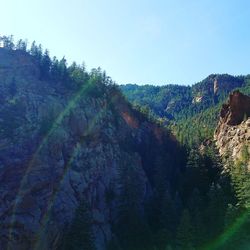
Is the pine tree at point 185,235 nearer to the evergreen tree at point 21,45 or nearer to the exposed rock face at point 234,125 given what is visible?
the exposed rock face at point 234,125

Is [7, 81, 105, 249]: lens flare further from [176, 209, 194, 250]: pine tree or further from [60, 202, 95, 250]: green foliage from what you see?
[176, 209, 194, 250]: pine tree

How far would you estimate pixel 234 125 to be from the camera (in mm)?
106125

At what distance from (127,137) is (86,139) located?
18.4 meters

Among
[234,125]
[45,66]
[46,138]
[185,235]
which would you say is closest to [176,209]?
[185,235]

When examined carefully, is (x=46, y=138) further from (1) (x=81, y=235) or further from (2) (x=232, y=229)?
(2) (x=232, y=229)

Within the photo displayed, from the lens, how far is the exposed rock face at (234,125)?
95.9m

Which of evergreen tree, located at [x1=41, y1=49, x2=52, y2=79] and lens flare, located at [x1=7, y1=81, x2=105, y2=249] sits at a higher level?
evergreen tree, located at [x1=41, y1=49, x2=52, y2=79]

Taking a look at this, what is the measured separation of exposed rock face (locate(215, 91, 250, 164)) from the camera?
3775 inches

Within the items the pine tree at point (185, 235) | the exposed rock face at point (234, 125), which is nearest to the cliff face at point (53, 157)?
the pine tree at point (185, 235)

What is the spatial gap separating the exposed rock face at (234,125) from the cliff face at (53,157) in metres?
14.7

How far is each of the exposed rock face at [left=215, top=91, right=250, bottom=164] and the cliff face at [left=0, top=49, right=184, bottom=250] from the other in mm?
14721

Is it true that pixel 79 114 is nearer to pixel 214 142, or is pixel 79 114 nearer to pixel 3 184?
pixel 3 184

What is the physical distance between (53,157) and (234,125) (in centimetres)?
5555

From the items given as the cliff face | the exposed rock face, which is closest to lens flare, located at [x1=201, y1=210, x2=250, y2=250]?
the cliff face
